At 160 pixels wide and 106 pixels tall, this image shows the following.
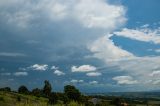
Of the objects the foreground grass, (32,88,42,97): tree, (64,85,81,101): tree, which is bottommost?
the foreground grass

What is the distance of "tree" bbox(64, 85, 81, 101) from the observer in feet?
296

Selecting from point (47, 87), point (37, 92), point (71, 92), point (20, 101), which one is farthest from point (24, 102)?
point (37, 92)

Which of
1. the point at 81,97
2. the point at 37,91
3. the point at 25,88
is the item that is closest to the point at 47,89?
the point at 37,91

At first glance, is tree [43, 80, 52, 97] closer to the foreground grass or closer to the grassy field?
the grassy field

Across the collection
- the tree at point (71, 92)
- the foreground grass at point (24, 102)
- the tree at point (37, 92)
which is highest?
the tree at point (37, 92)

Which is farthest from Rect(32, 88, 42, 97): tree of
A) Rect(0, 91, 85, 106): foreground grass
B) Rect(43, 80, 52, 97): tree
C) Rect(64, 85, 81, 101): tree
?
Rect(0, 91, 85, 106): foreground grass

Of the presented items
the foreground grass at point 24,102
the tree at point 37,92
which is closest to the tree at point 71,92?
the foreground grass at point 24,102

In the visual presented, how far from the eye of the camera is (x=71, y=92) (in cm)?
9256

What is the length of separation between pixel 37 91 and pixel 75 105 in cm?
9903

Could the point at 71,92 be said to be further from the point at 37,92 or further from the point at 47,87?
the point at 37,92

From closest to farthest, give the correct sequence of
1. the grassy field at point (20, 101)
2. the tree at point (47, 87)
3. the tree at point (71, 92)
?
1. the grassy field at point (20, 101)
2. the tree at point (71, 92)
3. the tree at point (47, 87)

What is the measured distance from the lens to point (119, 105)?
4072 inches

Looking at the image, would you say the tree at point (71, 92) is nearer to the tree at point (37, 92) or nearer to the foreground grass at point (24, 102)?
the foreground grass at point (24, 102)

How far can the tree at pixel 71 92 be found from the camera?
90.2 metres
